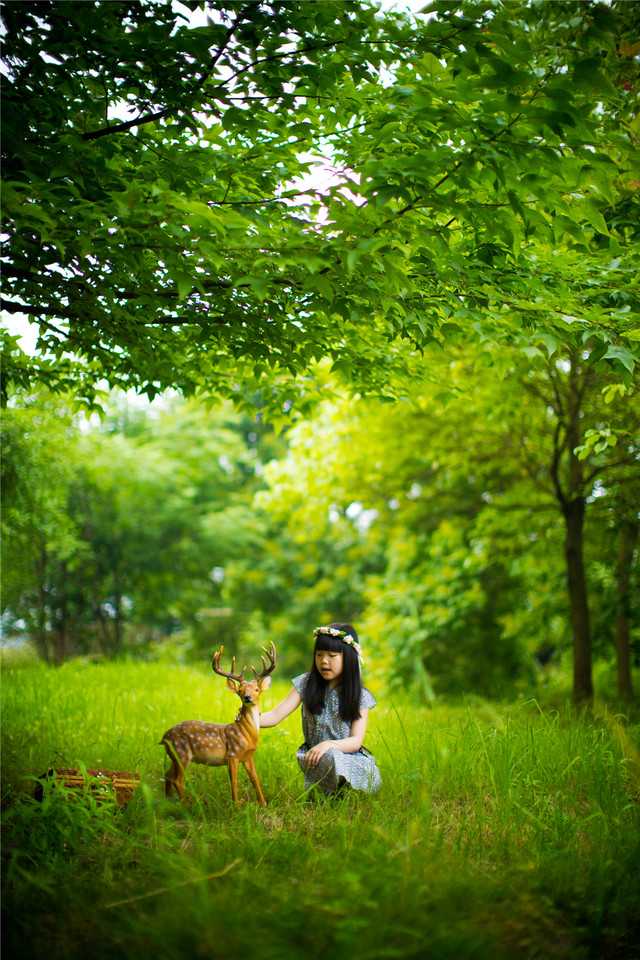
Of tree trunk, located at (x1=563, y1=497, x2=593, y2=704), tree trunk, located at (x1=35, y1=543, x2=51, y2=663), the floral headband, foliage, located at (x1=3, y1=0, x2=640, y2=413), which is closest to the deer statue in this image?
the floral headband

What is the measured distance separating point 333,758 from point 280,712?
419mm

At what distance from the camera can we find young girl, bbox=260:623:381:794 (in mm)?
4371

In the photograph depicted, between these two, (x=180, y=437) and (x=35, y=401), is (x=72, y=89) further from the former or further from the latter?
(x=180, y=437)

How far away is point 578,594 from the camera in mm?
7754

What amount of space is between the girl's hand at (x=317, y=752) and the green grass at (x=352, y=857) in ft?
0.69

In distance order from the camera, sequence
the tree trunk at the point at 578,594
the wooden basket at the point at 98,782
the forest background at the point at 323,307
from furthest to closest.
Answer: the tree trunk at the point at 578,594
the wooden basket at the point at 98,782
the forest background at the point at 323,307

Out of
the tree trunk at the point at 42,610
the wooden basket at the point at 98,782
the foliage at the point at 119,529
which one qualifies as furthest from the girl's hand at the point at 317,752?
the tree trunk at the point at 42,610

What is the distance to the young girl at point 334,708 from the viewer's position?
4371 millimetres

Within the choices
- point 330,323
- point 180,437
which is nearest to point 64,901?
point 330,323

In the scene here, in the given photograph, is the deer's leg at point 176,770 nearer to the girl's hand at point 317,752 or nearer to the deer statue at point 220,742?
the deer statue at point 220,742

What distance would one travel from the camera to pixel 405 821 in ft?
12.7

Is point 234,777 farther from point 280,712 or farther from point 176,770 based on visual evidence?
point 280,712

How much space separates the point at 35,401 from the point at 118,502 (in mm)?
5797

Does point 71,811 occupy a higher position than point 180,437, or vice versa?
point 180,437
